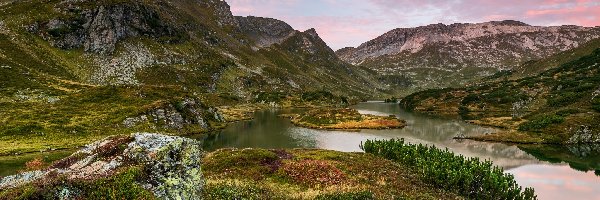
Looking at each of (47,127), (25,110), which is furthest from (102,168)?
(25,110)

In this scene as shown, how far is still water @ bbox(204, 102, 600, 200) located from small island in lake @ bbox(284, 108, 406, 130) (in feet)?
25.6

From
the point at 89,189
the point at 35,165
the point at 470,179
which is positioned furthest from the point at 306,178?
the point at 89,189

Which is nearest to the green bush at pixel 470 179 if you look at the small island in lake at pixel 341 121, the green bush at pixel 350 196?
the green bush at pixel 350 196

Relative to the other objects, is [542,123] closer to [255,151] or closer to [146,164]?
[255,151]

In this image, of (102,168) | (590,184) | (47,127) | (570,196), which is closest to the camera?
(102,168)

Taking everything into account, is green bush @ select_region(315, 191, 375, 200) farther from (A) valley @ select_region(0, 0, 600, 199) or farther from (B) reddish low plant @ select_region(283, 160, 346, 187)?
(B) reddish low plant @ select_region(283, 160, 346, 187)

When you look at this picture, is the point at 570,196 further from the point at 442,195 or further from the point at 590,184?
the point at 442,195

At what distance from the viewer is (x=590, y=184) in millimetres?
80250

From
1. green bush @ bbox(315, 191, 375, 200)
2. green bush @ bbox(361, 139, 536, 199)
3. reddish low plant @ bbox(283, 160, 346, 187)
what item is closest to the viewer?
green bush @ bbox(315, 191, 375, 200)

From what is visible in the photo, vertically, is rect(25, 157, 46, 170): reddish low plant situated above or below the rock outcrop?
below

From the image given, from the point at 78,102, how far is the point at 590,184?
155359 millimetres

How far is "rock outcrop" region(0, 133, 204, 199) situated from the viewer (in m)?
19.7

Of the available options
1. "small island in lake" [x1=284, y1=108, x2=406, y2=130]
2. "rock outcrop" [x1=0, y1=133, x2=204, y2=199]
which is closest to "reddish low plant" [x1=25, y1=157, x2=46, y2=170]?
"rock outcrop" [x1=0, y1=133, x2=204, y2=199]

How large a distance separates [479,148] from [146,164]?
116819 mm
